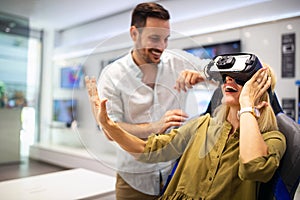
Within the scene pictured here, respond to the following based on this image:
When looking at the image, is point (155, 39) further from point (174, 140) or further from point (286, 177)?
point (286, 177)

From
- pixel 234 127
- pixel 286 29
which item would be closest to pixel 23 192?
pixel 234 127

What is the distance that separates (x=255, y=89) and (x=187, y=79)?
0.26m

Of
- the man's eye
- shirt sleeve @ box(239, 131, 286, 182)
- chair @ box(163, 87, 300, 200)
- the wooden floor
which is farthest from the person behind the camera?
the wooden floor

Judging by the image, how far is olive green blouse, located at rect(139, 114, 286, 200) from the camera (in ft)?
2.91

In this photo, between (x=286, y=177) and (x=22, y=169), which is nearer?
(x=286, y=177)

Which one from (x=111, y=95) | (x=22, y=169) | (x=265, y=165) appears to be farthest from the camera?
(x=22, y=169)

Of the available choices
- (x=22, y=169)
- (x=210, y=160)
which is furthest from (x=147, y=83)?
(x=22, y=169)

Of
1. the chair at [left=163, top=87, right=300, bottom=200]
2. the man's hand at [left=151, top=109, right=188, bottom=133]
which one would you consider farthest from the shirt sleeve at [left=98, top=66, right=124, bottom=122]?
the chair at [left=163, top=87, right=300, bottom=200]

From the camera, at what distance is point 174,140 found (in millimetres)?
1104

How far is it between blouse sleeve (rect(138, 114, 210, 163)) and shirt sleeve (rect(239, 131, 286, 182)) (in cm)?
26

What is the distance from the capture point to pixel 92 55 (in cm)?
115

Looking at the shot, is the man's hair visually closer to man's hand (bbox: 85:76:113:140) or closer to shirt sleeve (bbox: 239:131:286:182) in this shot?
man's hand (bbox: 85:76:113:140)

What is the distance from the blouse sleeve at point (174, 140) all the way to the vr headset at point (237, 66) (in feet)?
0.66

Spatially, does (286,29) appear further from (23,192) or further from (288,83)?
(23,192)
